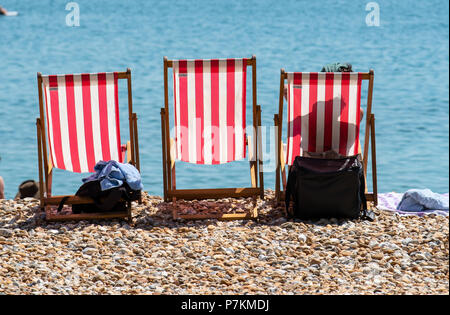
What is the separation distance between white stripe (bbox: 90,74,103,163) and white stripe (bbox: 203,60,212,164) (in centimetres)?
65

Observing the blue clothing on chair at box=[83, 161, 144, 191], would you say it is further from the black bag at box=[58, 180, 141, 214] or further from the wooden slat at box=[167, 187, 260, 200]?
the wooden slat at box=[167, 187, 260, 200]

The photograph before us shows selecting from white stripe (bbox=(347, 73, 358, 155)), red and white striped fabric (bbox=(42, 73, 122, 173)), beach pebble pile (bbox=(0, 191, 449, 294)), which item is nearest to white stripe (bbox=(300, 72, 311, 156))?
white stripe (bbox=(347, 73, 358, 155))

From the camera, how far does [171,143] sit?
4840mm

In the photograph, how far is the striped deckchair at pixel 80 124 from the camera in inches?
183

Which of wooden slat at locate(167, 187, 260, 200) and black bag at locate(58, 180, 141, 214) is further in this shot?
wooden slat at locate(167, 187, 260, 200)

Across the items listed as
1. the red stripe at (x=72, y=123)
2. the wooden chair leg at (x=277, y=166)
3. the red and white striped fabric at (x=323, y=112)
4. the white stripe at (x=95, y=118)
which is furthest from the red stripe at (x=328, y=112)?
the red stripe at (x=72, y=123)

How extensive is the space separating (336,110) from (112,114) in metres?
1.37

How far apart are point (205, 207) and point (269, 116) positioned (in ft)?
17.2

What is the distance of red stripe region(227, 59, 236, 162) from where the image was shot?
15.3 ft

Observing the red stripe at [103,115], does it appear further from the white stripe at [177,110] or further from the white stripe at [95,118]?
the white stripe at [177,110]

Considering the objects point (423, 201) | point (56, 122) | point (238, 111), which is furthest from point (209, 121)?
point (423, 201)

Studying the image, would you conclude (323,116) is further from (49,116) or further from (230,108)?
(49,116)

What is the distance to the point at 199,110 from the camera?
15.6 ft

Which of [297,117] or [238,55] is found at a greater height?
[238,55]
